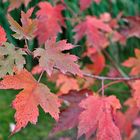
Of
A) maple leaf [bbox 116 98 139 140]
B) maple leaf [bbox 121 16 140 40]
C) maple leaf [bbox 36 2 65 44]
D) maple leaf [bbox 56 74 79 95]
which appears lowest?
maple leaf [bbox 116 98 139 140]

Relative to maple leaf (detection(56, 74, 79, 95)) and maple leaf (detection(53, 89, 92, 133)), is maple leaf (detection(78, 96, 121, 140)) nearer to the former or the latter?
maple leaf (detection(53, 89, 92, 133))

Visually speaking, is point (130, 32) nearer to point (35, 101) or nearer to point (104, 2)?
point (104, 2)

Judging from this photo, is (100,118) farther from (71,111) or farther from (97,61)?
(97,61)

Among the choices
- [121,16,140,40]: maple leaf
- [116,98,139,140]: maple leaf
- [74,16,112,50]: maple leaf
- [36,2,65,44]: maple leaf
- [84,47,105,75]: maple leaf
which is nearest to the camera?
[36,2,65,44]: maple leaf

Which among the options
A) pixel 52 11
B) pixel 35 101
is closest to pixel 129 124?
pixel 52 11

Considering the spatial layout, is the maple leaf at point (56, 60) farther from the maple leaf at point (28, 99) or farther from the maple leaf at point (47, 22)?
the maple leaf at point (47, 22)

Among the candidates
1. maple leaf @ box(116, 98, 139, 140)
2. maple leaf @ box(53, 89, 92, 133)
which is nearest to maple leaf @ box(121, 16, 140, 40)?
maple leaf @ box(116, 98, 139, 140)

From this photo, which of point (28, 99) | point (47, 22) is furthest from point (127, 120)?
point (28, 99)
